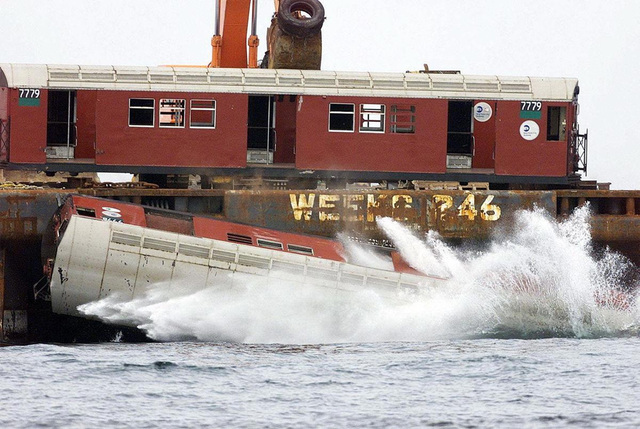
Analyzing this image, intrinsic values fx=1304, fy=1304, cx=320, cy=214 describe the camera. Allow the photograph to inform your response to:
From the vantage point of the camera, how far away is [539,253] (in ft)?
99.0

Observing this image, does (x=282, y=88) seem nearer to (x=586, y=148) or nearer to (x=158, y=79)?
(x=158, y=79)

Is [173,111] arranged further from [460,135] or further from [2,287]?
[460,135]

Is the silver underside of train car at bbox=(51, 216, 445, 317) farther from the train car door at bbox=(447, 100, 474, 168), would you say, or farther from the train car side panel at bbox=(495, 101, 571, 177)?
the train car door at bbox=(447, 100, 474, 168)

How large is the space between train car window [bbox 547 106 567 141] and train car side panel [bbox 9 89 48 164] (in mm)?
13270

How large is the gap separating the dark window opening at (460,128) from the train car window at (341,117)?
10.6 ft

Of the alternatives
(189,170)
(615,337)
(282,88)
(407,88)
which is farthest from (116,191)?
(615,337)

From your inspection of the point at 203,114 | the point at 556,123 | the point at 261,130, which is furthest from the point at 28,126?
the point at 556,123

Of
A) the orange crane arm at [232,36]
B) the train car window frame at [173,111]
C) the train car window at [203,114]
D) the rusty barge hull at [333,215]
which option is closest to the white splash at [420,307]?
the rusty barge hull at [333,215]

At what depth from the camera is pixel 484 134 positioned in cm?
3534

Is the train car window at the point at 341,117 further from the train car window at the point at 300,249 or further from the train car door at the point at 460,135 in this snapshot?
the train car window at the point at 300,249

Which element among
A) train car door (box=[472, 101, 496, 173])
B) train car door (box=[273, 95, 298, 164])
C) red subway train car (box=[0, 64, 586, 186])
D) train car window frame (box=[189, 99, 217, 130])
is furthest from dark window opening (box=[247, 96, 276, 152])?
train car door (box=[472, 101, 496, 173])

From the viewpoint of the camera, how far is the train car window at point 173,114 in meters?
33.8

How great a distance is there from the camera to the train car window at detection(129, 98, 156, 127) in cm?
3369

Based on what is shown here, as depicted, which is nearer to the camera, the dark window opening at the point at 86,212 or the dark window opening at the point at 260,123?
the dark window opening at the point at 86,212
